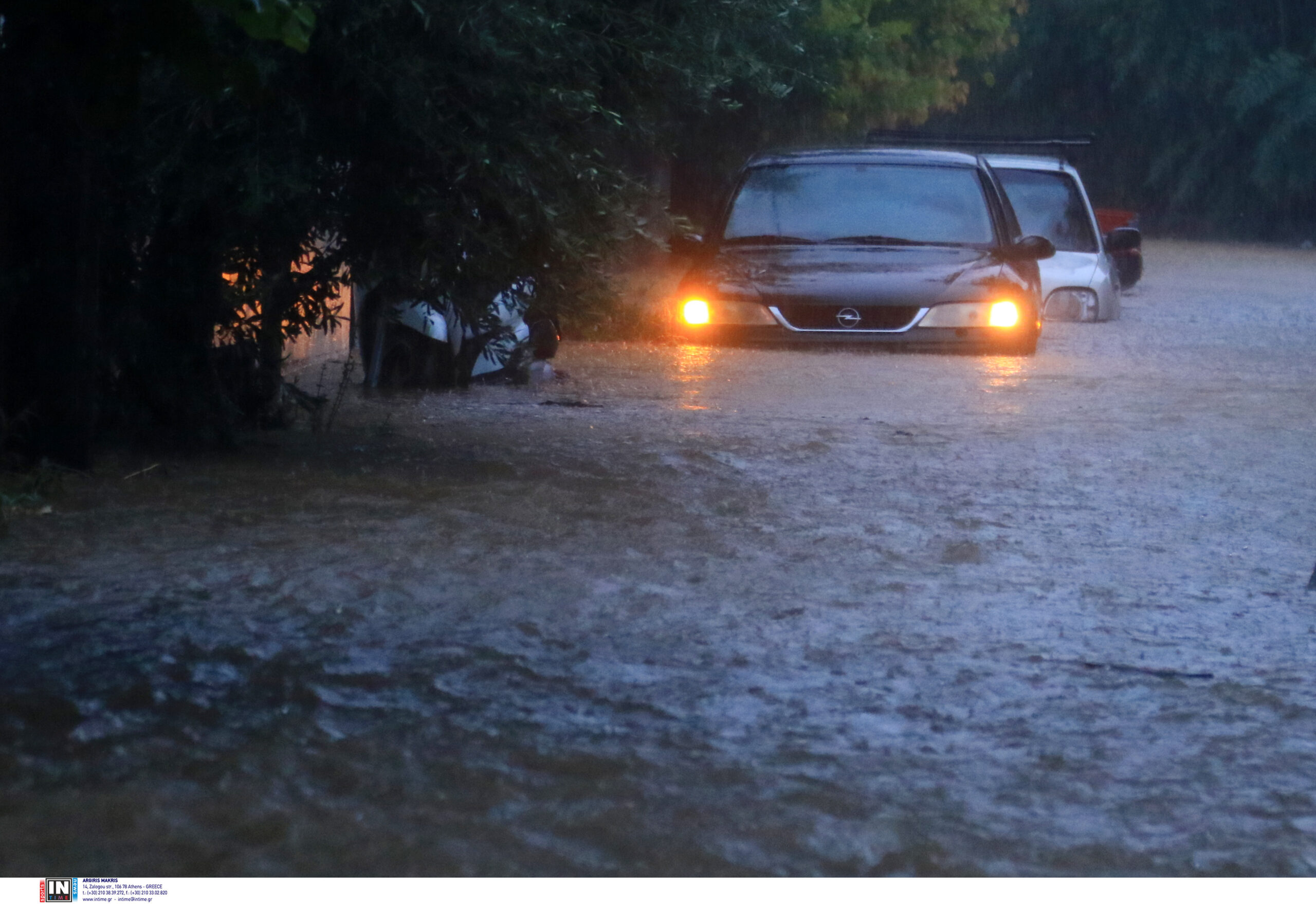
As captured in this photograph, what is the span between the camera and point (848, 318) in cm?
1166

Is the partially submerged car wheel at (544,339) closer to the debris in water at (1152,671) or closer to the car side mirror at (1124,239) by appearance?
the debris in water at (1152,671)

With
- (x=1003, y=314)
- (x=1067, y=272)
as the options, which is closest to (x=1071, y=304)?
(x=1067, y=272)

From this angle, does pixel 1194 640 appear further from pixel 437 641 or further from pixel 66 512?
pixel 66 512

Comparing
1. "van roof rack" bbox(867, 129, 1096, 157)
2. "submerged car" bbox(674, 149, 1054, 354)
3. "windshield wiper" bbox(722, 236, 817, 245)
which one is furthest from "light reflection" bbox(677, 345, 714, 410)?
"van roof rack" bbox(867, 129, 1096, 157)

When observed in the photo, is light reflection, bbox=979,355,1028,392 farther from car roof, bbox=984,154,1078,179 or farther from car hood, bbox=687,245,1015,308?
car roof, bbox=984,154,1078,179

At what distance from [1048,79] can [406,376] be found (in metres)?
39.6

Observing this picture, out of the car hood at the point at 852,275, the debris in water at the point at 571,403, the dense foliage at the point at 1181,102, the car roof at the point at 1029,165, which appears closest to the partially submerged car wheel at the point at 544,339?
the debris in water at the point at 571,403

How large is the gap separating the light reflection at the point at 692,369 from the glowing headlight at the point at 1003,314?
6.32ft

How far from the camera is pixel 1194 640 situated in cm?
459

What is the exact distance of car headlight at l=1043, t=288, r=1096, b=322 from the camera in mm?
15836

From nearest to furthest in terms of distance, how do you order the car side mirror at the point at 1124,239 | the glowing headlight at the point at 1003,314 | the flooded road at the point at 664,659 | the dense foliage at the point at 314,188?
the flooded road at the point at 664,659, the dense foliage at the point at 314,188, the glowing headlight at the point at 1003,314, the car side mirror at the point at 1124,239

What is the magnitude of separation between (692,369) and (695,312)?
1.12 m

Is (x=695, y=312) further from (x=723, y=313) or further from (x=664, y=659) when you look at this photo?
(x=664, y=659)

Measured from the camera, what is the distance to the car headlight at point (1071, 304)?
52.0 feet
